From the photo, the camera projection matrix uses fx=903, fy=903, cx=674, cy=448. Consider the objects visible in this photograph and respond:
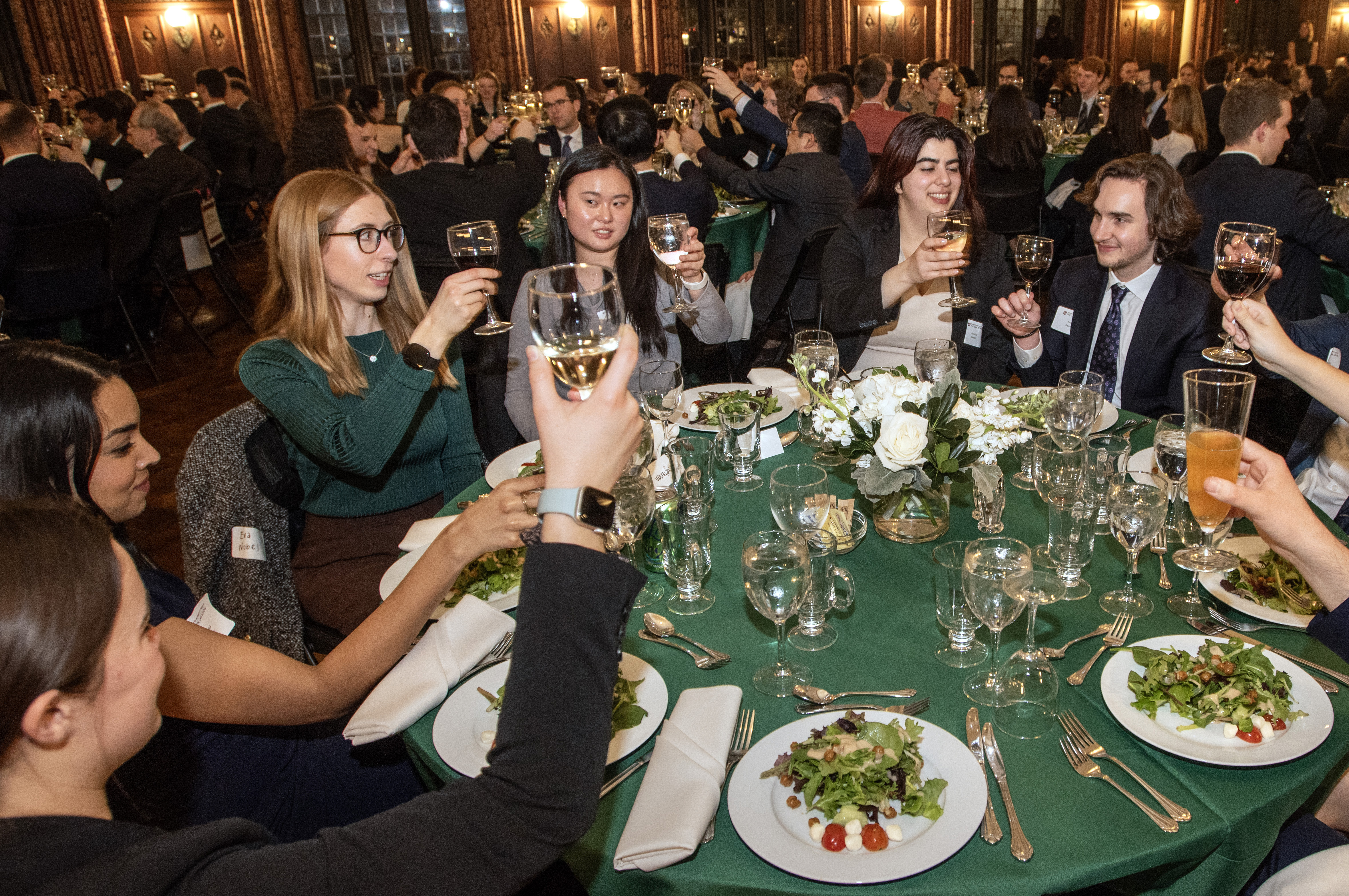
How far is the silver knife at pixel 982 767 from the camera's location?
1137mm

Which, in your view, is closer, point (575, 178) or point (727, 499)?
point (727, 499)

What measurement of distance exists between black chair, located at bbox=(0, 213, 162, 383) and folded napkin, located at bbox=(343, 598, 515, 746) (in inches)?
205

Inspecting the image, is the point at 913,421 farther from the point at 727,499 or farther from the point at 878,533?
the point at 727,499

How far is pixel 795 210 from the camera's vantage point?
16.5ft

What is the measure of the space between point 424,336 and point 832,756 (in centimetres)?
153

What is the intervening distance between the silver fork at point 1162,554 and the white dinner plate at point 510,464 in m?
1.41

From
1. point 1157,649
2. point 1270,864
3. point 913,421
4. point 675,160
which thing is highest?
point 675,160

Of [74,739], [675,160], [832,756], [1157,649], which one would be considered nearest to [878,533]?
[1157,649]

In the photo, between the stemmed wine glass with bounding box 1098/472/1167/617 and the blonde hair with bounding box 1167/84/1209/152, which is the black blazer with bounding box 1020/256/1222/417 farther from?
the blonde hair with bounding box 1167/84/1209/152

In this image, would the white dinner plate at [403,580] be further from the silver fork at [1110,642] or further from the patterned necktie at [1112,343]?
the patterned necktie at [1112,343]

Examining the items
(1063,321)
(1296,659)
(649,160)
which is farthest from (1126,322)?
(649,160)

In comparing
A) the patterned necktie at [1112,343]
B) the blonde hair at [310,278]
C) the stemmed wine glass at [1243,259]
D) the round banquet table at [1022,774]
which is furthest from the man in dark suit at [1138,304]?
the blonde hair at [310,278]

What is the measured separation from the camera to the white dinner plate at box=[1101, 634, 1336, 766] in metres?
1.23

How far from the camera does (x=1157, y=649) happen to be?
1.43 m
